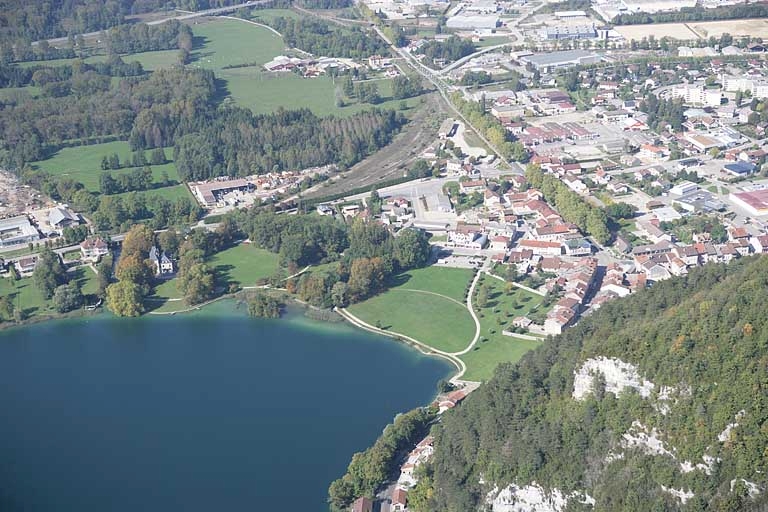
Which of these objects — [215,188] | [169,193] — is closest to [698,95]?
[215,188]

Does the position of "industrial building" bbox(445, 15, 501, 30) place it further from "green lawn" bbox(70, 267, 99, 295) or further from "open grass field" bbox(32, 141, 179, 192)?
"green lawn" bbox(70, 267, 99, 295)

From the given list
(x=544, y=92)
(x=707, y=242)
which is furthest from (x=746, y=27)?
(x=707, y=242)

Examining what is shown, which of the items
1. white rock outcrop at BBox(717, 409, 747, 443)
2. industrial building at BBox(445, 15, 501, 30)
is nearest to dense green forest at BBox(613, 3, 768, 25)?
industrial building at BBox(445, 15, 501, 30)

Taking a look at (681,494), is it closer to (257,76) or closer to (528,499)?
(528,499)

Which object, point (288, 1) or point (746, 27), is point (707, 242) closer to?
point (746, 27)

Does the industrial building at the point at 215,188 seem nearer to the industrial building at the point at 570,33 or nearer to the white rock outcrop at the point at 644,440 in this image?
the white rock outcrop at the point at 644,440

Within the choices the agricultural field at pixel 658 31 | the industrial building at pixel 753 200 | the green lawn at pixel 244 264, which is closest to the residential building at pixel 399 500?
the green lawn at pixel 244 264
